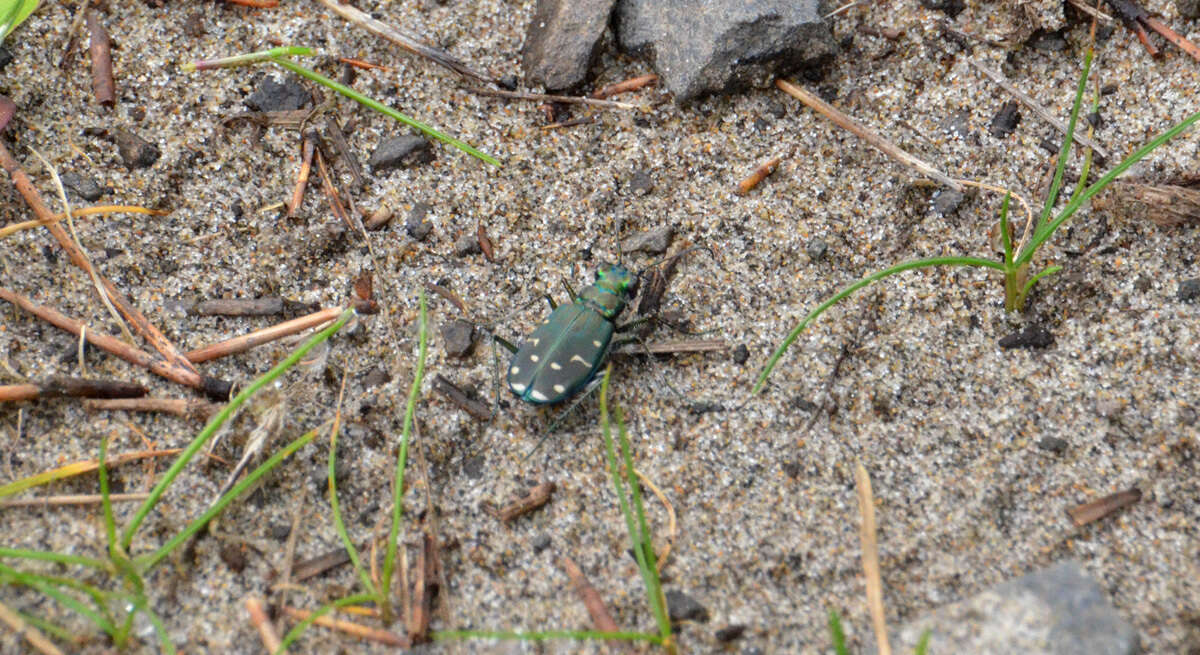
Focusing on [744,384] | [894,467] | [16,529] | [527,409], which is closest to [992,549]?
[894,467]

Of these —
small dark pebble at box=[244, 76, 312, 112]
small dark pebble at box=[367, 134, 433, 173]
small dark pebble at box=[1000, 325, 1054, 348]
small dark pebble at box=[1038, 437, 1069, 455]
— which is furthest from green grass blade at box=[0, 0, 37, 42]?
small dark pebble at box=[1038, 437, 1069, 455]

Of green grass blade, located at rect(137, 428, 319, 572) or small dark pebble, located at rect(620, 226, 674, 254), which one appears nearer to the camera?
green grass blade, located at rect(137, 428, 319, 572)

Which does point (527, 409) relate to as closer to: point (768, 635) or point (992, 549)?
point (768, 635)

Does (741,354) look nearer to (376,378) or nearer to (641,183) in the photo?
(641,183)

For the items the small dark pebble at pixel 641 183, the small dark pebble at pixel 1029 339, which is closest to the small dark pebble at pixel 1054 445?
the small dark pebble at pixel 1029 339

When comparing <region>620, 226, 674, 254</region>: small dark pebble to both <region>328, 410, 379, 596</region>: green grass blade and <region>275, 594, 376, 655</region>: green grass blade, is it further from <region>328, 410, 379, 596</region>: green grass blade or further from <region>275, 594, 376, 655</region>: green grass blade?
<region>275, 594, 376, 655</region>: green grass blade

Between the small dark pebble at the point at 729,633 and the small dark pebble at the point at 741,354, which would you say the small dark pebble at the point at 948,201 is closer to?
the small dark pebble at the point at 741,354
